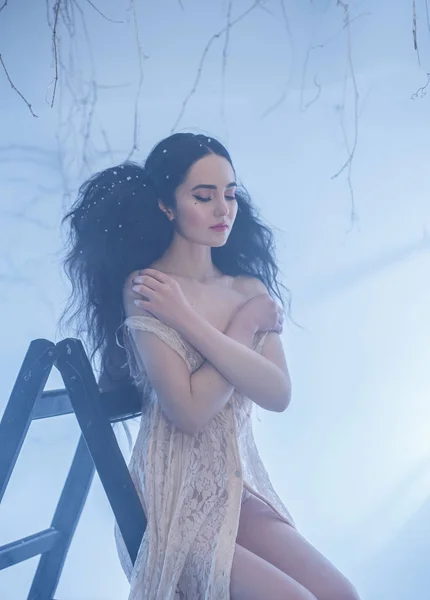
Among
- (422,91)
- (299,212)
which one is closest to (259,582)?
(299,212)

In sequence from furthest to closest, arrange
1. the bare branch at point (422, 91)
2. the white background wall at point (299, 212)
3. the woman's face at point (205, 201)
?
the bare branch at point (422, 91)
the white background wall at point (299, 212)
the woman's face at point (205, 201)

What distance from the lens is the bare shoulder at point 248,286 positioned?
1.35 metres

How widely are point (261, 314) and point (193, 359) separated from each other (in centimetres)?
15

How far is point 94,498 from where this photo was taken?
1.72m

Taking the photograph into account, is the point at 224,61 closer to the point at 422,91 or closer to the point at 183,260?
the point at 422,91

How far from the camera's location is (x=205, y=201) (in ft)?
4.17

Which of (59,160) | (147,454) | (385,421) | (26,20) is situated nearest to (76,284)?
(147,454)

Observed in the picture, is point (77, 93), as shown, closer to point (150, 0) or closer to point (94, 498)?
point (150, 0)

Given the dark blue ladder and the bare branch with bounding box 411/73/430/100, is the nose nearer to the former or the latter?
the dark blue ladder

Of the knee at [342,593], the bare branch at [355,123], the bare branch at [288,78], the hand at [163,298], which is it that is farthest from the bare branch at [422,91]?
the knee at [342,593]

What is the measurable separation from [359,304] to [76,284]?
0.76 m

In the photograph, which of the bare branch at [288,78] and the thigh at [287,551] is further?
the bare branch at [288,78]

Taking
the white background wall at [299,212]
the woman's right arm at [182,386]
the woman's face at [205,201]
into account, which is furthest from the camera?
the white background wall at [299,212]

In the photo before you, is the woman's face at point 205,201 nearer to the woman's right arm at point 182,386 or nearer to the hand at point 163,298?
the hand at point 163,298
